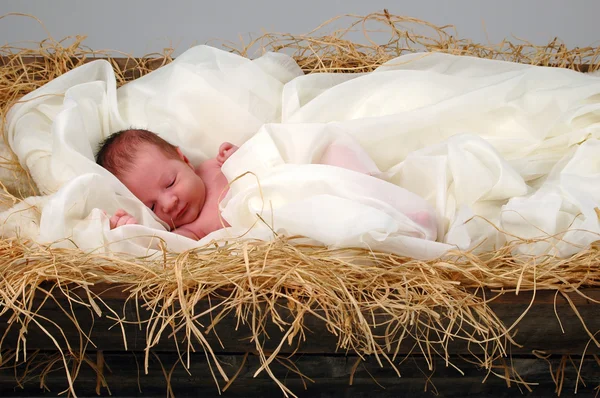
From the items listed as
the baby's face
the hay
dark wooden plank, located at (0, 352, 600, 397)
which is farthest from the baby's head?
dark wooden plank, located at (0, 352, 600, 397)

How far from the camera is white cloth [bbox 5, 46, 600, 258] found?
5.46 ft

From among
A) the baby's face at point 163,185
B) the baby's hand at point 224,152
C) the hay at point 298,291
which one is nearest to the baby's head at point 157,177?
the baby's face at point 163,185

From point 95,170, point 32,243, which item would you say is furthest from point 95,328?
point 95,170

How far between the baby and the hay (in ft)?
0.91

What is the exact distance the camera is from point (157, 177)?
192 cm

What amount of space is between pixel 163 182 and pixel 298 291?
1.92 ft

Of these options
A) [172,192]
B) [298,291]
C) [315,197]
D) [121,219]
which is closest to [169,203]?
[172,192]

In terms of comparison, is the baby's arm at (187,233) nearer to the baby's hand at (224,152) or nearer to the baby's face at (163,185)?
the baby's face at (163,185)

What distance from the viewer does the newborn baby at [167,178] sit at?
1899 mm

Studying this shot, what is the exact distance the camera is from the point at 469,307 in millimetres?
1462

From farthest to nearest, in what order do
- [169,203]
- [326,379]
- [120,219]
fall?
[169,203]
[120,219]
[326,379]

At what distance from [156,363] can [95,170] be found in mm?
528

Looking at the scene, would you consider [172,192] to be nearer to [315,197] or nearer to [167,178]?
[167,178]

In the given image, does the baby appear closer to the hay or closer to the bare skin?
the bare skin
